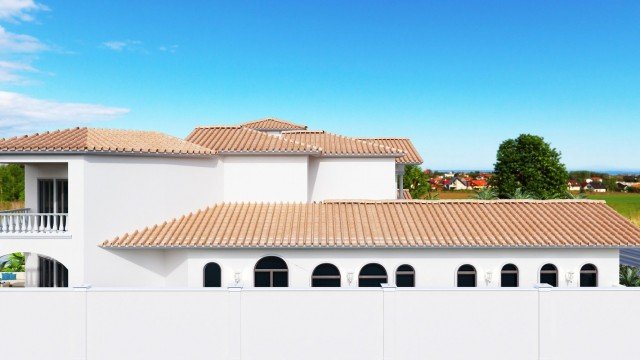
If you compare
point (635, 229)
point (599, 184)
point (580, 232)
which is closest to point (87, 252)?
point (580, 232)

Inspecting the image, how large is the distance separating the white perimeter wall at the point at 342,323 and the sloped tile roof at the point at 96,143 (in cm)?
720

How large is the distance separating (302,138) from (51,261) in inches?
623

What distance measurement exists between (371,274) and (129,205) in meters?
11.4

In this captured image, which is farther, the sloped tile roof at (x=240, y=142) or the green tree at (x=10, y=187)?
the green tree at (x=10, y=187)

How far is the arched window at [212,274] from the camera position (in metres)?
20.2

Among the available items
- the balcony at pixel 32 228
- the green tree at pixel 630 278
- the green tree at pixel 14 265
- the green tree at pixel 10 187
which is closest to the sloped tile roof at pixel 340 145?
the balcony at pixel 32 228

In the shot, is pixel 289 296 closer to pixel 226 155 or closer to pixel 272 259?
Result: pixel 272 259

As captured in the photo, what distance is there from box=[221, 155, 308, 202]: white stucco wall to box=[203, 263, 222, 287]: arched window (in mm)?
5362

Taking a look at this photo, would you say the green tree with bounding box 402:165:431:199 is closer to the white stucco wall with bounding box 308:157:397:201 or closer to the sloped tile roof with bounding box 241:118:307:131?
the sloped tile roof with bounding box 241:118:307:131

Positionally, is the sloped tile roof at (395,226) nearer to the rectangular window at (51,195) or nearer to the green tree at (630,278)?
the green tree at (630,278)

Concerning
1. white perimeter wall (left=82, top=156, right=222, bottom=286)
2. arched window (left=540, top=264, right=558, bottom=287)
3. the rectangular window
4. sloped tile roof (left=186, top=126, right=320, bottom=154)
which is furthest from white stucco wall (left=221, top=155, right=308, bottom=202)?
arched window (left=540, top=264, right=558, bottom=287)

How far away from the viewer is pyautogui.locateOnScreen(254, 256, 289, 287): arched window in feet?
66.3

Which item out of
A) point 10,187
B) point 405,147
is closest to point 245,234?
point 405,147

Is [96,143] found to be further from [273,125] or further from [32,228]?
[273,125]
